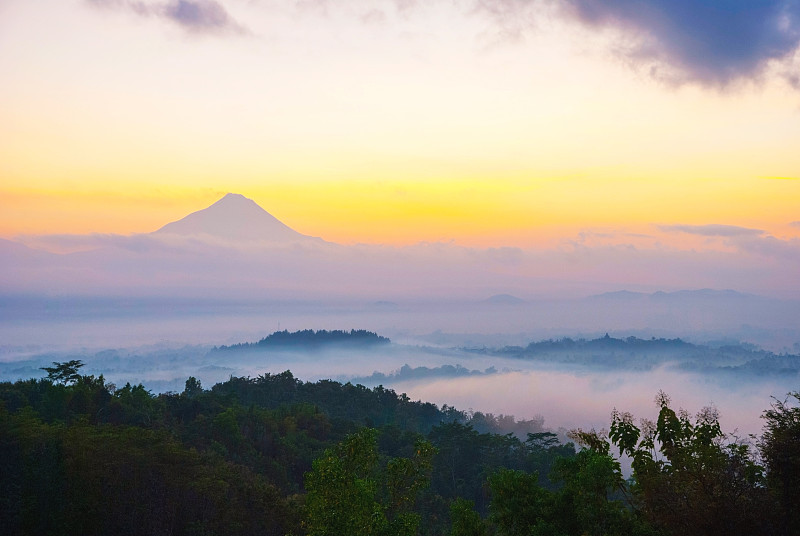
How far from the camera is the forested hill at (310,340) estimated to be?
164625 millimetres

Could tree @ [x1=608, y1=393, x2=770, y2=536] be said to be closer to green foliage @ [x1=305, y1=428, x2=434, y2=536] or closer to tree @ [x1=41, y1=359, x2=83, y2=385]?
green foliage @ [x1=305, y1=428, x2=434, y2=536]

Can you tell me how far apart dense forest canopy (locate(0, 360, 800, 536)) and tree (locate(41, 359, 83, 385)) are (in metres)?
0.11

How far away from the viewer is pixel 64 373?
1558 inches

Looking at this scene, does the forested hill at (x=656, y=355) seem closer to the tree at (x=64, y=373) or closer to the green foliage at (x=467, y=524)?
the tree at (x=64, y=373)

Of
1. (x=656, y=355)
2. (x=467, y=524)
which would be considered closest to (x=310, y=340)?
(x=656, y=355)

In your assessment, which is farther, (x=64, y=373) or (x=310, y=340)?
(x=310, y=340)

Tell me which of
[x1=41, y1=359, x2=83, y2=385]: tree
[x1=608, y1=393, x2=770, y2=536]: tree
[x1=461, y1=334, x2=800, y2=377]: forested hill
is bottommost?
[x1=608, y1=393, x2=770, y2=536]: tree

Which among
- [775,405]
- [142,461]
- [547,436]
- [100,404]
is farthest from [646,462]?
[547,436]

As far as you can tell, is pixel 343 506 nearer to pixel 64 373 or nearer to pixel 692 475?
pixel 692 475

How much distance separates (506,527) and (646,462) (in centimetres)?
286

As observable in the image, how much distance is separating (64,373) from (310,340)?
418ft

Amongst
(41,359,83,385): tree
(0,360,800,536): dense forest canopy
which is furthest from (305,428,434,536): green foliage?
(41,359,83,385): tree

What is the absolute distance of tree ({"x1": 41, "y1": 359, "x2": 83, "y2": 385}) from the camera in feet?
129

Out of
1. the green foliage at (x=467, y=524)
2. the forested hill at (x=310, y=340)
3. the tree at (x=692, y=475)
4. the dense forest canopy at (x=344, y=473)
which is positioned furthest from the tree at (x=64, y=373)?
the forested hill at (x=310, y=340)
